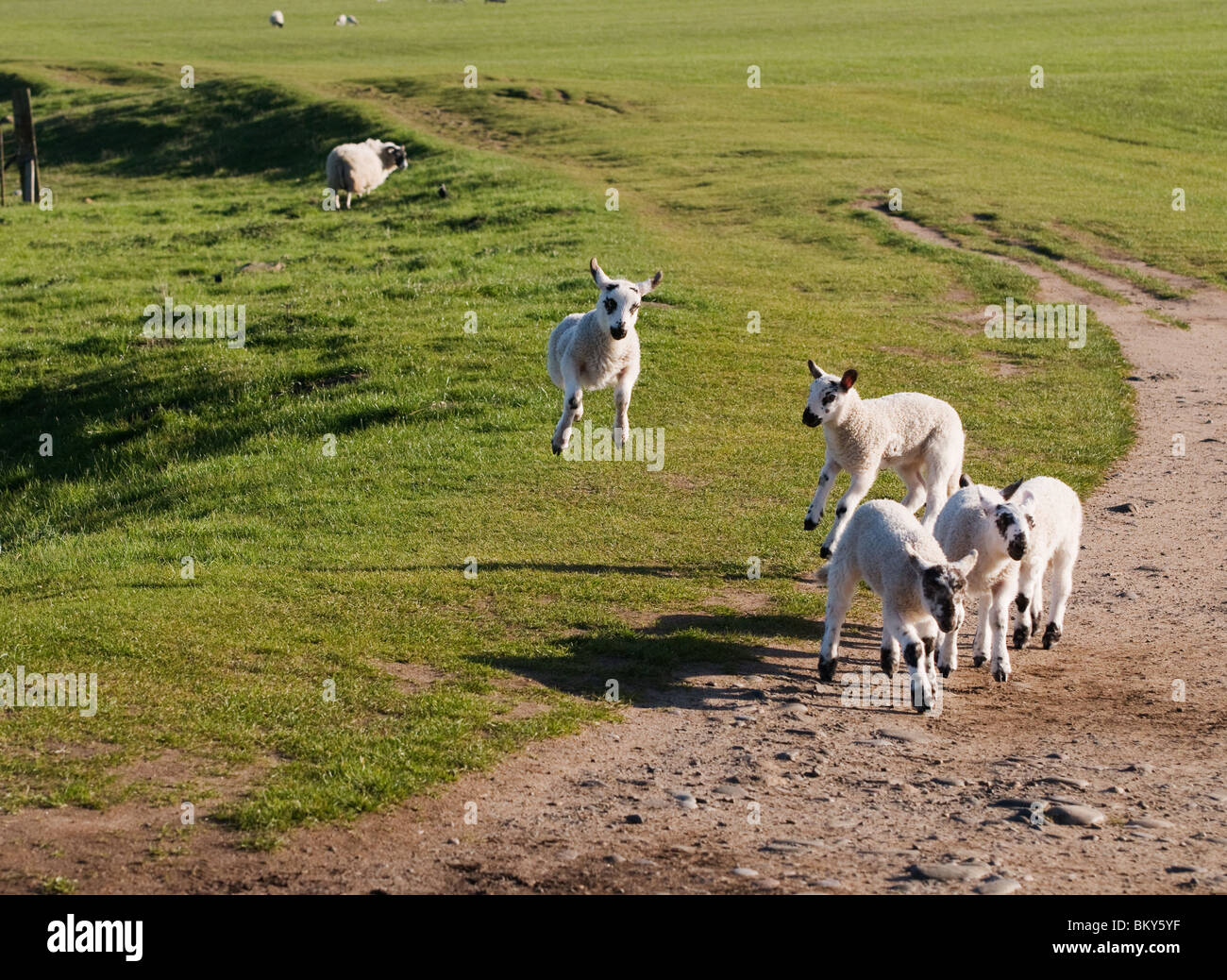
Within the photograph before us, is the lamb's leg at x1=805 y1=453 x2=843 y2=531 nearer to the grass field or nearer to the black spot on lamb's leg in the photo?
Result: the grass field

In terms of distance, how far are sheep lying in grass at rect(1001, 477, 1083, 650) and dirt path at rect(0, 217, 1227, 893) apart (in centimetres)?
29

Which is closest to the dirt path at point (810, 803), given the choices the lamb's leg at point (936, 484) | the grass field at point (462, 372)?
the grass field at point (462, 372)

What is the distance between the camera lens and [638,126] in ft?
153

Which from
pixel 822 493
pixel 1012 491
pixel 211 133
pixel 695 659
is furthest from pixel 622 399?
pixel 211 133

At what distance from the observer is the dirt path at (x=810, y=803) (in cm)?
728

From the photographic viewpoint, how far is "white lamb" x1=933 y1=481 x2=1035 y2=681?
10023 mm

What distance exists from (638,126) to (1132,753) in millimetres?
40271

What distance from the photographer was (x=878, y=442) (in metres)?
12.6

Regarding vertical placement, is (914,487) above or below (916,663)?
above

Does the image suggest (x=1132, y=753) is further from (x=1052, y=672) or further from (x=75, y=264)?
(x=75, y=264)

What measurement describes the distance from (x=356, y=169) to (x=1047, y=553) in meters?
29.7

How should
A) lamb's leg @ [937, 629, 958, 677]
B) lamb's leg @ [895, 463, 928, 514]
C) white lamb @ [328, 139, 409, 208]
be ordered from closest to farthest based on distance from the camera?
Answer: lamb's leg @ [937, 629, 958, 677], lamb's leg @ [895, 463, 928, 514], white lamb @ [328, 139, 409, 208]

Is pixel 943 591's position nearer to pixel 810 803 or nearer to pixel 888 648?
pixel 888 648

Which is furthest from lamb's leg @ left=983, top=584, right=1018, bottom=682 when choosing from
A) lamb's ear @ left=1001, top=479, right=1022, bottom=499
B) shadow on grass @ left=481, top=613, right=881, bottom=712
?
shadow on grass @ left=481, top=613, right=881, bottom=712
